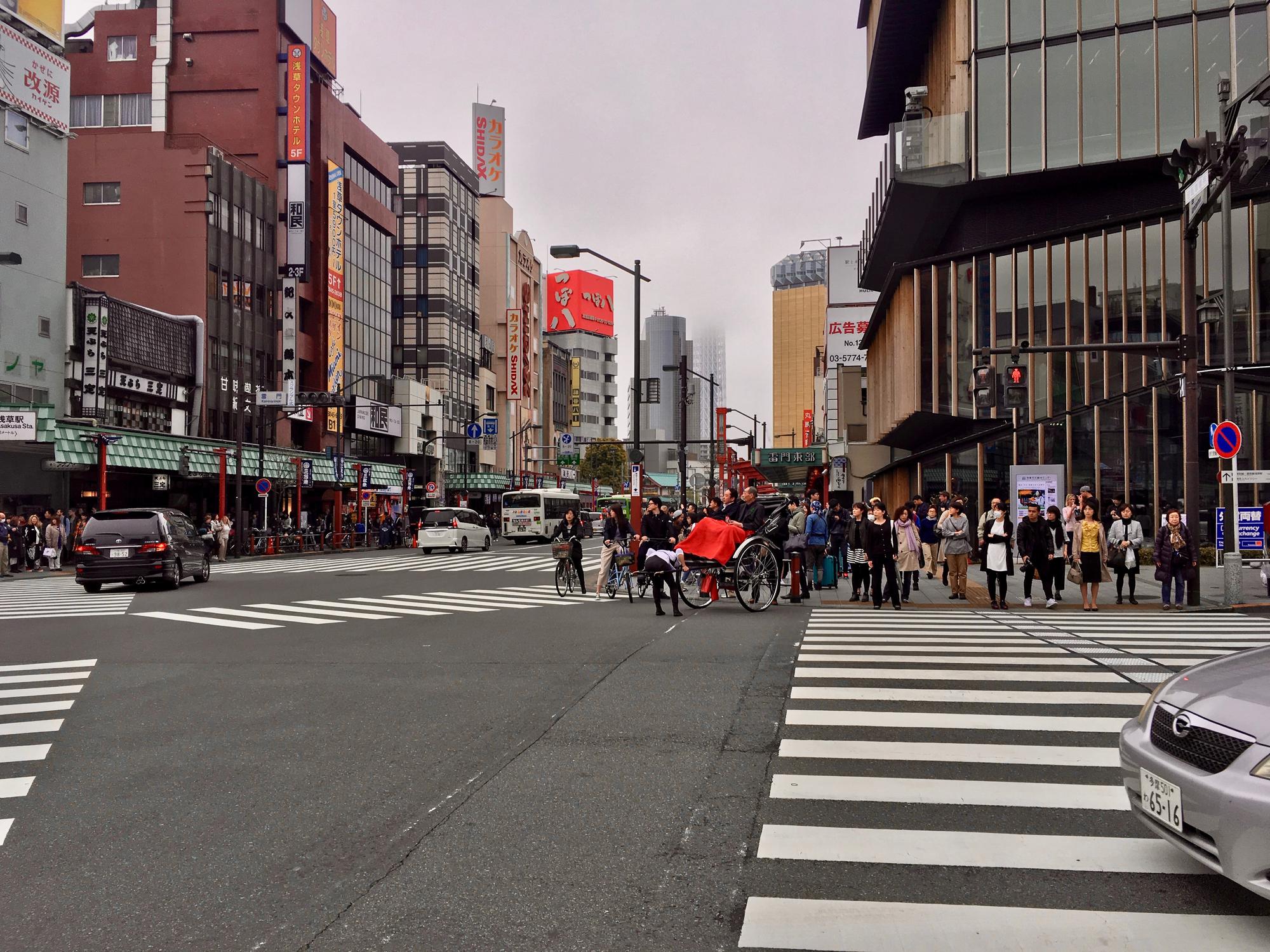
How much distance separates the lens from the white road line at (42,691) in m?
9.67

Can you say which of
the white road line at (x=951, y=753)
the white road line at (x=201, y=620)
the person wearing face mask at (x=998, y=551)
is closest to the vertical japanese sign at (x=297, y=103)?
the white road line at (x=201, y=620)

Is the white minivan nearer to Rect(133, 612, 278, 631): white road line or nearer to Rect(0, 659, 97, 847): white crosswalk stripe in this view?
Rect(133, 612, 278, 631): white road line

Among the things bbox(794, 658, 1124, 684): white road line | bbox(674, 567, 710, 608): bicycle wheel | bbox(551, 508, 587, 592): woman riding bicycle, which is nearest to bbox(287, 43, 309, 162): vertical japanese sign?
bbox(551, 508, 587, 592): woman riding bicycle

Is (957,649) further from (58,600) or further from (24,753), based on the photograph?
(58,600)

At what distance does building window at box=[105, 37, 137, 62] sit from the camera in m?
59.0

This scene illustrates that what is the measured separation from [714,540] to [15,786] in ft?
36.0

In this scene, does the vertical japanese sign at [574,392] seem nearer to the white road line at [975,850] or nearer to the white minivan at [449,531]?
the white minivan at [449,531]

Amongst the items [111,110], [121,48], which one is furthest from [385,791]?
[121,48]

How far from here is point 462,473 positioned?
83875 millimetres

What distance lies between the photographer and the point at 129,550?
76.7ft

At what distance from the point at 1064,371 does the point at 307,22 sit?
156 ft

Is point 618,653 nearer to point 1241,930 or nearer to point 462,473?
point 1241,930

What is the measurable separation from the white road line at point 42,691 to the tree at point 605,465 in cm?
10352

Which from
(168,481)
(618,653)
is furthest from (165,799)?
(168,481)
